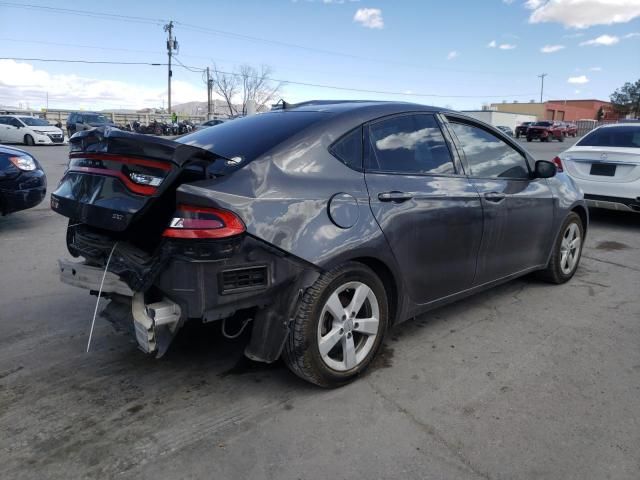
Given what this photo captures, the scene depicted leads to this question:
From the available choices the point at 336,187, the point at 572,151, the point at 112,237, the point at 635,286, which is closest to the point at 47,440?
the point at 112,237

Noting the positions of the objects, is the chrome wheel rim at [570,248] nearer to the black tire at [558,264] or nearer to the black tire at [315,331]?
the black tire at [558,264]

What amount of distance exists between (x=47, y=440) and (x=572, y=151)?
795 centimetres

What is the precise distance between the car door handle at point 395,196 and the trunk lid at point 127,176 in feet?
3.43

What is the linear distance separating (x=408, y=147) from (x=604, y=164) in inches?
212

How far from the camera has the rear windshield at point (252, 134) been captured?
287 centimetres

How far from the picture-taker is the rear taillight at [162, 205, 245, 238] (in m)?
2.47

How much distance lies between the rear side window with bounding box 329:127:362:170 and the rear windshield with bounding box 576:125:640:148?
623 centimetres

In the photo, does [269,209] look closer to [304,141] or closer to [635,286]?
[304,141]

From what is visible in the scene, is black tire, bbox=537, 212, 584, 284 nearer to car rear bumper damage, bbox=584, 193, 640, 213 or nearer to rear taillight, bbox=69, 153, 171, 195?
car rear bumper damage, bbox=584, 193, 640, 213

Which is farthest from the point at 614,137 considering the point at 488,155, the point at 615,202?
the point at 488,155

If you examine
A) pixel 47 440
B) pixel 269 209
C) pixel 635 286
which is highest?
pixel 269 209

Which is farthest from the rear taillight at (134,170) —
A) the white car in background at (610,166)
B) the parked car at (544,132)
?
the parked car at (544,132)

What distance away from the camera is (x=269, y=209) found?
263cm

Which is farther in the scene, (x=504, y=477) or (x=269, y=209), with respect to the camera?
(x=269, y=209)
